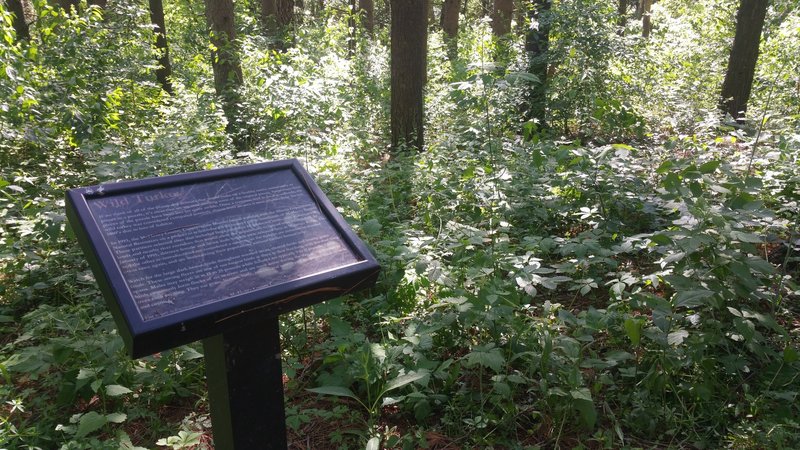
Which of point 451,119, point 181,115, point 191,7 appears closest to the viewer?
point 181,115

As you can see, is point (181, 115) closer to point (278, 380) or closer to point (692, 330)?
point (278, 380)

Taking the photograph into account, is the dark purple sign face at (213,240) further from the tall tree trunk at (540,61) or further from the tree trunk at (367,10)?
the tree trunk at (367,10)

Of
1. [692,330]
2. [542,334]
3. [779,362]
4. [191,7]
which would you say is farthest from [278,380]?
[191,7]

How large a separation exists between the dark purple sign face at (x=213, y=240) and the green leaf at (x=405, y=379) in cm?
73

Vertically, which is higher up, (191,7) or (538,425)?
(191,7)

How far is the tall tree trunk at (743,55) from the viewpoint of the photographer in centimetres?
781

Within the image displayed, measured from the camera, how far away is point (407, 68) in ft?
25.5

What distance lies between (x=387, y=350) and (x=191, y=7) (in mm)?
18086

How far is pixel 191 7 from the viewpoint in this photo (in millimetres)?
17656

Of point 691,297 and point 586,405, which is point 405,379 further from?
point 691,297

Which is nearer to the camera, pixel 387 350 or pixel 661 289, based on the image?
pixel 387 350

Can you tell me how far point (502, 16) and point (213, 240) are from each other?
44.7ft

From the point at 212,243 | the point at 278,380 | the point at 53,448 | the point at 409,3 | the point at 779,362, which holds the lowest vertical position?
the point at 53,448

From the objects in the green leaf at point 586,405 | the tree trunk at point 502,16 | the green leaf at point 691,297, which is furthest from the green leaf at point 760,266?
the tree trunk at point 502,16
